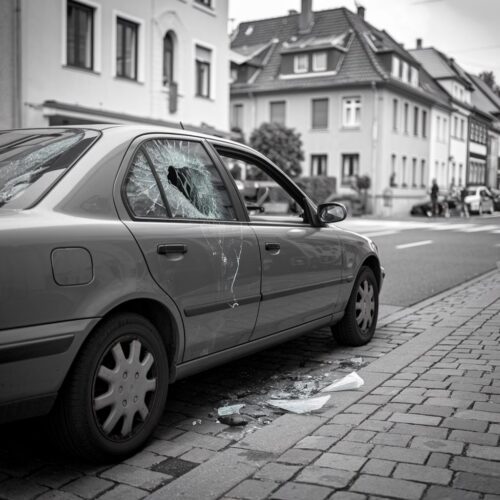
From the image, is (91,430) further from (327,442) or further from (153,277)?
(327,442)

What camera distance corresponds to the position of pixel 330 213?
219 inches

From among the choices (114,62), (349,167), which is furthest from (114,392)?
(349,167)

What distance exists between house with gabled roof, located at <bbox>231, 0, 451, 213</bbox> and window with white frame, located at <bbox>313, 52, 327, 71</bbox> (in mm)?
52

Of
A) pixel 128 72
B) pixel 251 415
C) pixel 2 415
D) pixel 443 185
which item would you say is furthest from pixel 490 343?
pixel 443 185

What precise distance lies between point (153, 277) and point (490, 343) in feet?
12.0

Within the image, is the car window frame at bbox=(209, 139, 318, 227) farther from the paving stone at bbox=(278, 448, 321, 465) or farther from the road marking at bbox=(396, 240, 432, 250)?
the road marking at bbox=(396, 240, 432, 250)

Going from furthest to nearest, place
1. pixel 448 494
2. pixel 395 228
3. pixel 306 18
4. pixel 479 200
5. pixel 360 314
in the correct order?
1. pixel 306 18
2. pixel 479 200
3. pixel 395 228
4. pixel 360 314
5. pixel 448 494

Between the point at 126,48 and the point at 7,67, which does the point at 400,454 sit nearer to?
the point at 7,67

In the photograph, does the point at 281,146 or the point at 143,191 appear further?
the point at 281,146

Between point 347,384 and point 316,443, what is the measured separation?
47.1 inches

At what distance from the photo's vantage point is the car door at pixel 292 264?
4688 millimetres

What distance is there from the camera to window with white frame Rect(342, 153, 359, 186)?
42750 mm

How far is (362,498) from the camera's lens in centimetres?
306

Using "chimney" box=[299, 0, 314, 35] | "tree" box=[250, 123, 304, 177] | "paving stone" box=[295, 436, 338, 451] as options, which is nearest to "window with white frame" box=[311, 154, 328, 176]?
"tree" box=[250, 123, 304, 177]
